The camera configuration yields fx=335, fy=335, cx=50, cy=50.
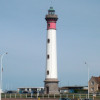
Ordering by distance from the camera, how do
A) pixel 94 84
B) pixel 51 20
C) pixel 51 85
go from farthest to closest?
pixel 94 84
pixel 51 20
pixel 51 85

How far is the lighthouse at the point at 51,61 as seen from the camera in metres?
77.0

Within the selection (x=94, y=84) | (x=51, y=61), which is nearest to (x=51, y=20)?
(x=51, y=61)

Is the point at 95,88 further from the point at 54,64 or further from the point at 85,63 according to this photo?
the point at 85,63

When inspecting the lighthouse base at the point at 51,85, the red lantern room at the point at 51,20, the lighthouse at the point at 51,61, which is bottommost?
the lighthouse base at the point at 51,85

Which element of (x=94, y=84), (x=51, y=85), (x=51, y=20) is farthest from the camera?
(x=94, y=84)

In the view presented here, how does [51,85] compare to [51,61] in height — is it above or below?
below

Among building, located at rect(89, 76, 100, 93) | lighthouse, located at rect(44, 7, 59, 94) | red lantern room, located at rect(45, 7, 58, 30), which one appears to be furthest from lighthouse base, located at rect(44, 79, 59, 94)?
building, located at rect(89, 76, 100, 93)

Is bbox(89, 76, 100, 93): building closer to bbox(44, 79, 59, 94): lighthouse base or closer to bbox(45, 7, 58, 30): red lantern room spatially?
bbox(44, 79, 59, 94): lighthouse base

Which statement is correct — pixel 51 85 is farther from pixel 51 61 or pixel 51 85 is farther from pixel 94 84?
pixel 94 84

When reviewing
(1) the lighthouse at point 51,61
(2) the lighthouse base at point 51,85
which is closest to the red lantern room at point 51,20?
(1) the lighthouse at point 51,61

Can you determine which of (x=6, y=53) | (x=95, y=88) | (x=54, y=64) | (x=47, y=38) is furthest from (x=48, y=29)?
(x=95, y=88)

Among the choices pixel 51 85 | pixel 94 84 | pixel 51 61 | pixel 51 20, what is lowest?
pixel 51 85

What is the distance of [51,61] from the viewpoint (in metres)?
77.1

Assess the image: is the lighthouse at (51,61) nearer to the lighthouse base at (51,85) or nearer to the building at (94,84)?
the lighthouse base at (51,85)
